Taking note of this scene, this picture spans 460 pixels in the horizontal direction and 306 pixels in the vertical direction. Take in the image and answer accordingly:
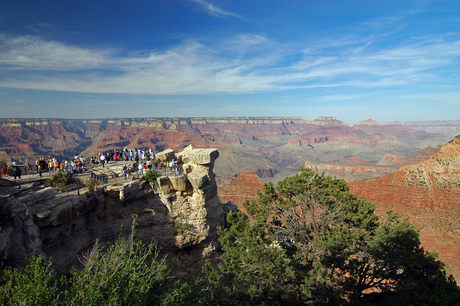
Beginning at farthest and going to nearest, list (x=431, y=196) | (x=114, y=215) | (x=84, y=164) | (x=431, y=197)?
(x=431, y=196) → (x=431, y=197) → (x=84, y=164) → (x=114, y=215)

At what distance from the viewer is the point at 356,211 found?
16688 mm

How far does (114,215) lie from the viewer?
18.8 metres

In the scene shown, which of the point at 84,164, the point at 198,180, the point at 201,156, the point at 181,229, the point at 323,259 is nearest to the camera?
the point at 323,259

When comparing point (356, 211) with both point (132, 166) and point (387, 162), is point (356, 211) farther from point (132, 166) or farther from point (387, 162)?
point (387, 162)

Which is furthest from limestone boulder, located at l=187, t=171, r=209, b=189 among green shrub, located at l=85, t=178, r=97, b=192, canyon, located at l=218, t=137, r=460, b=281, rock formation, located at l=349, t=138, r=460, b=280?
rock formation, located at l=349, t=138, r=460, b=280

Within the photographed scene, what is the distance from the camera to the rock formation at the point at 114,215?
12899mm

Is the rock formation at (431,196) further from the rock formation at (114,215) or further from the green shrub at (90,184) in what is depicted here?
the green shrub at (90,184)

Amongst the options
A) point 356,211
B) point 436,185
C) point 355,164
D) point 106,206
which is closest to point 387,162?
point 355,164

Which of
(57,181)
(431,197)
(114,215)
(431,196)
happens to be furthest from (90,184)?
(431,196)

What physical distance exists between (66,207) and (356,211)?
20.9m

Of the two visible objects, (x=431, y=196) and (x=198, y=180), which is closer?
(x=198, y=180)

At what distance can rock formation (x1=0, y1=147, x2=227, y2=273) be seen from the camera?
508 inches

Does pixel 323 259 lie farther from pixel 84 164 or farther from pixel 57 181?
pixel 84 164

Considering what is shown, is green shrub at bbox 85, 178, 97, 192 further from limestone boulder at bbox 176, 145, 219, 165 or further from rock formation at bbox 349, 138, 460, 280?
rock formation at bbox 349, 138, 460, 280
